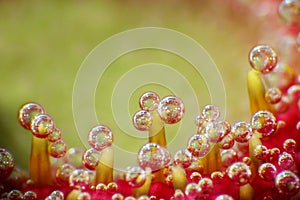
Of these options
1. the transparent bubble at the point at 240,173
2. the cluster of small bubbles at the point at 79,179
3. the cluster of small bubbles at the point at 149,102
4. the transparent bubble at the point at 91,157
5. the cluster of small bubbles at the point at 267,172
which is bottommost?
the transparent bubble at the point at 240,173

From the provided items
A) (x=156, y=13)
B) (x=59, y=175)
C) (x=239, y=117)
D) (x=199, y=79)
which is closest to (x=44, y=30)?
(x=156, y=13)

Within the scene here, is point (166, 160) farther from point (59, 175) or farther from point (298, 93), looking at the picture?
point (298, 93)

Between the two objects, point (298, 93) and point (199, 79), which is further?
point (199, 79)

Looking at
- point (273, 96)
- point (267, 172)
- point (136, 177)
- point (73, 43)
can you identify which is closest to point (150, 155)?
point (136, 177)

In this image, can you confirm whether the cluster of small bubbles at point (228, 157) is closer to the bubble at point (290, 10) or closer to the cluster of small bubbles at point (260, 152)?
the cluster of small bubbles at point (260, 152)

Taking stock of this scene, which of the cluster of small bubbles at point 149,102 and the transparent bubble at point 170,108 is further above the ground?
the cluster of small bubbles at point 149,102

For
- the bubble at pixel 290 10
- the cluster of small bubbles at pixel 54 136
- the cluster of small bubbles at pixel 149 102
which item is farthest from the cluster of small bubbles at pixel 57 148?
the bubble at pixel 290 10

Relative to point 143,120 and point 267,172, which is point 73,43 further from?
point 267,172
